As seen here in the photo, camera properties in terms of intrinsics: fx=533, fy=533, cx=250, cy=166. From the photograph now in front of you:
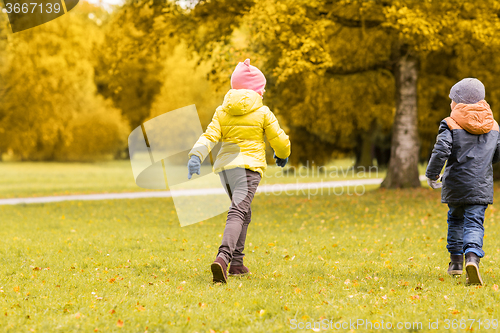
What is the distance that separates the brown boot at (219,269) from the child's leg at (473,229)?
2161mm

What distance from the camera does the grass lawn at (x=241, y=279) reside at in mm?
3787

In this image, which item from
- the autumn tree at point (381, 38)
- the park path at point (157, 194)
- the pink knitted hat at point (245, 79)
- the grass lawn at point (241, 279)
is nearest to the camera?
the grass lawn at point (241, 279)

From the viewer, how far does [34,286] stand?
16.1 ft

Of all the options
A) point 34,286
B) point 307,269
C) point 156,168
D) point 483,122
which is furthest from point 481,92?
point 156,168

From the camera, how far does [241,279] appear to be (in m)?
5.09

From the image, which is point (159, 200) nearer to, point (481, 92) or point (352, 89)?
point (352, 89)

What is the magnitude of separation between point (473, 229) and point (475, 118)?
1000mm

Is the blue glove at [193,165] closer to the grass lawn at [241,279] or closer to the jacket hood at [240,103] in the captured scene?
the jacket hood at [240,103]

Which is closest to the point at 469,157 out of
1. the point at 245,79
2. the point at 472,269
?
the point at 472,269

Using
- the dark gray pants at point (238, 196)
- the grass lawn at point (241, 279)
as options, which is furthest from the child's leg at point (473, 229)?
the dark gray pants at point (238, 196)

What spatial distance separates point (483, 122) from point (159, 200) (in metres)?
11.8

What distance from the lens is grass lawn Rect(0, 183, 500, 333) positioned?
3787mm

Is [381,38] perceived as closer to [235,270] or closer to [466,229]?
[466,229]

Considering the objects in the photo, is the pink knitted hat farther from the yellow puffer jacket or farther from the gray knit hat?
the gray knit hat
